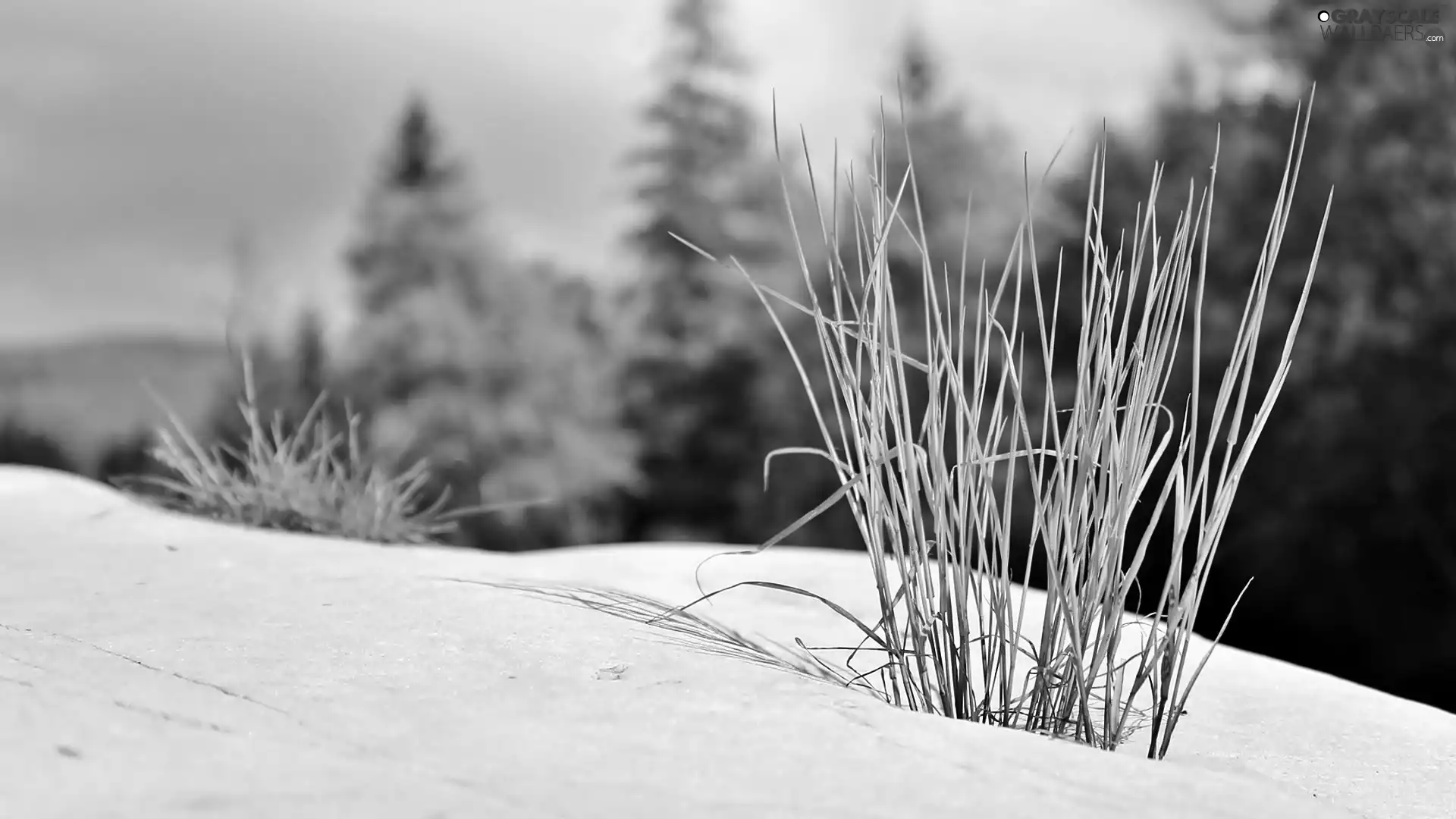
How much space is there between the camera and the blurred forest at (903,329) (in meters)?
9.88

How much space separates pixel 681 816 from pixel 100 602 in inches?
47.2

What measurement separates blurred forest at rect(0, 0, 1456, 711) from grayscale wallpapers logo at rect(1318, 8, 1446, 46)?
0.13 meters

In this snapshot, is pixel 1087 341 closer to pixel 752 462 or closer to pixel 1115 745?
pixel 1115 745

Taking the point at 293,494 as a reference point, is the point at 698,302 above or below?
above

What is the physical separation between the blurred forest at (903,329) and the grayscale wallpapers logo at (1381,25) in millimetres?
130

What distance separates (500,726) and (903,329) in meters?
13.9

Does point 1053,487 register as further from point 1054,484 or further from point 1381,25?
point 1381,25

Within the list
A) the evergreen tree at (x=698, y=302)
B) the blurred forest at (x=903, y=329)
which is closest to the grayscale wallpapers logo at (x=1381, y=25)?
the blurred forest at (x=903, y=329)

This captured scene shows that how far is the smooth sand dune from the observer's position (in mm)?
1126

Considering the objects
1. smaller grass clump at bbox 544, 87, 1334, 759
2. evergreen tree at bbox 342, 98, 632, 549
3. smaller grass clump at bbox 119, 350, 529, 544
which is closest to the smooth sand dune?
smaller grass clump at bbox 544, 87, 1334, 759

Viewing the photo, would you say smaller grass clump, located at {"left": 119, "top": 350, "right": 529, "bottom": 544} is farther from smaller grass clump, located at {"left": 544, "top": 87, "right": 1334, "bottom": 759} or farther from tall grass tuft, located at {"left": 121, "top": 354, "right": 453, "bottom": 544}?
smaller grass clump, located at {"left": 544, "top": 87, "right": 1334, "bottom": 759}

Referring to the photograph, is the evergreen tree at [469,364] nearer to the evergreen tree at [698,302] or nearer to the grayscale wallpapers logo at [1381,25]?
the evergreen tree at [698,302]

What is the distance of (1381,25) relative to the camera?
1154cm

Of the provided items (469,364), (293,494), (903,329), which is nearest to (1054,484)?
(293,494)
